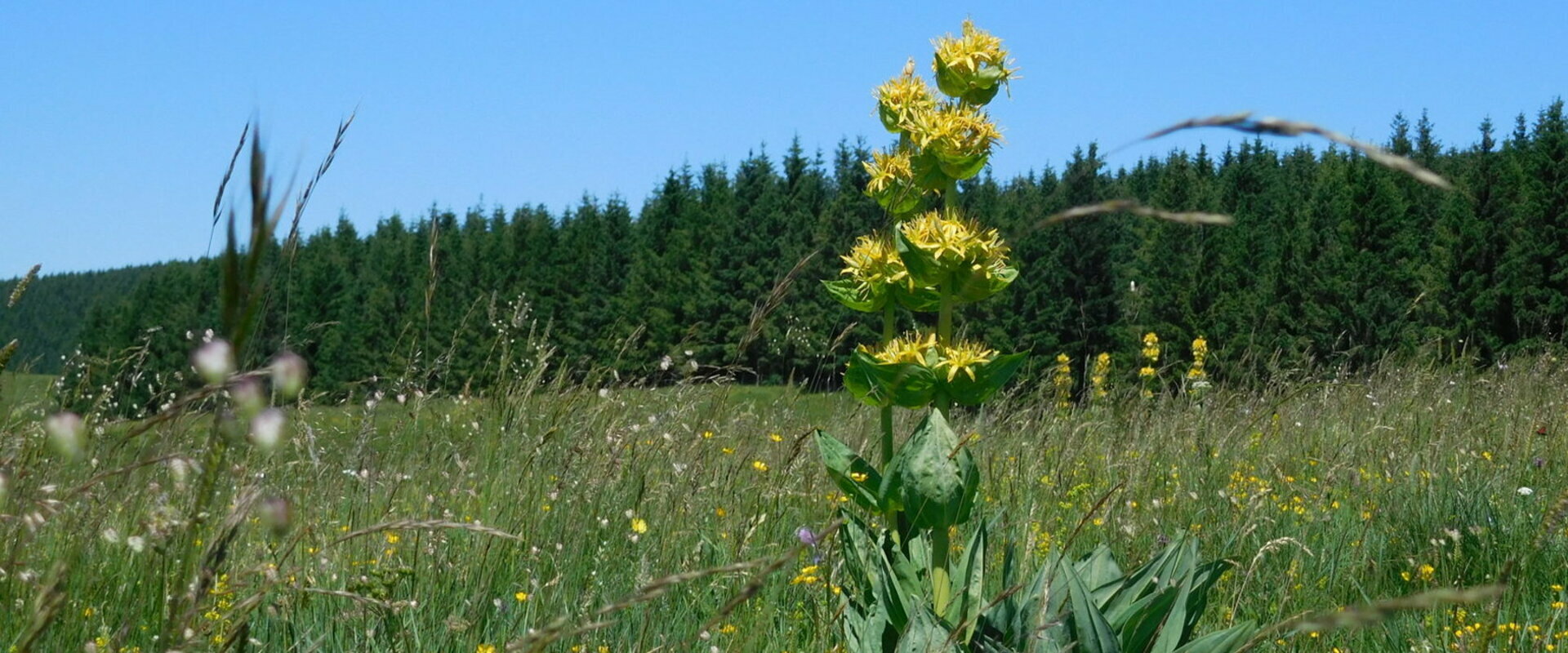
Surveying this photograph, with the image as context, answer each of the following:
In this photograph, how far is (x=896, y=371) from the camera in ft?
6.76

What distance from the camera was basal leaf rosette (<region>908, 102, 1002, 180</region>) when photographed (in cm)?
230

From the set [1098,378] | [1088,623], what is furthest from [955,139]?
[1098,378]

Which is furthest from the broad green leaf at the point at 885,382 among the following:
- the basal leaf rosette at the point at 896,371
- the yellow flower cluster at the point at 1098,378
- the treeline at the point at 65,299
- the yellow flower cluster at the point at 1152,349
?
the treeline at the point at 65,299

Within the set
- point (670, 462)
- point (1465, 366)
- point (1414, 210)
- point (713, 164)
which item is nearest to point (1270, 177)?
point (1414, 210)

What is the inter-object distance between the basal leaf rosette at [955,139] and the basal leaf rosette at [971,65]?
55mm

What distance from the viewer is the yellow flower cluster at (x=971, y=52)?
232 centimetres

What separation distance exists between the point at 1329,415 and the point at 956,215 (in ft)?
14.0

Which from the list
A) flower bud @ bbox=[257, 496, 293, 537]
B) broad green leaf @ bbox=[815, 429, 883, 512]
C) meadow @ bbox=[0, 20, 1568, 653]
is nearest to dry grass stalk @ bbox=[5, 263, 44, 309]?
meadow @ bbox=[0, 20, 1568, 653]

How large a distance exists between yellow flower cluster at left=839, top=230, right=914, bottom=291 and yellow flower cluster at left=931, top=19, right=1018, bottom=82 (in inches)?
15.1

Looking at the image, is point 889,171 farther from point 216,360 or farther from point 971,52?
point 216,360

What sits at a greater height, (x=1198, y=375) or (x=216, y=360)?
(x=216, y=360)

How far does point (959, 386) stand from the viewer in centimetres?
218

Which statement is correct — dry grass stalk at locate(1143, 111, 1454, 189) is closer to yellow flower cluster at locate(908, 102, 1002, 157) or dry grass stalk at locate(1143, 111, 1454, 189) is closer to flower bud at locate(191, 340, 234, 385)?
flower bud at locate(191, 340, 234, 385)

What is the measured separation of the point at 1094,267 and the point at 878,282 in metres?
45.7
